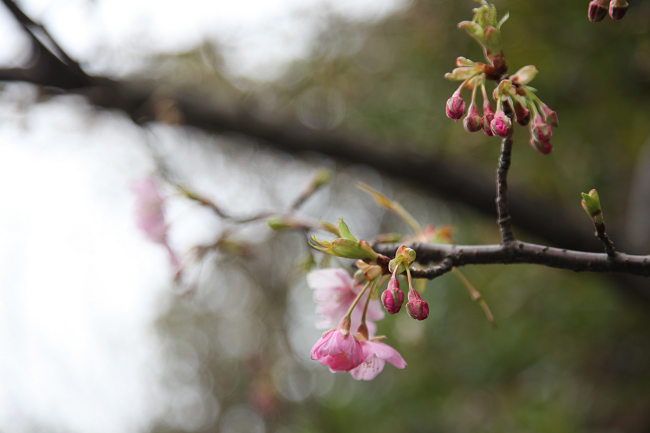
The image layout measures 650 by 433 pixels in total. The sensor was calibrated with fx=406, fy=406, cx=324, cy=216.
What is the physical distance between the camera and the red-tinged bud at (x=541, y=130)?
38 cm

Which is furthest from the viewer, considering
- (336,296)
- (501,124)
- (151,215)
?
(151,215)

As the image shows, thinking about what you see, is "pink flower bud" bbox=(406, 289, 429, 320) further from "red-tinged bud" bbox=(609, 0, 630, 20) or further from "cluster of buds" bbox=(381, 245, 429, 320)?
"red-tinged bud" bbox=(609, 0, 630, 20)

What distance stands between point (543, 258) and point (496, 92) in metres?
0.17

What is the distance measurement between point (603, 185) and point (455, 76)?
182 centimetres

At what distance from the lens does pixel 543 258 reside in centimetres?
40

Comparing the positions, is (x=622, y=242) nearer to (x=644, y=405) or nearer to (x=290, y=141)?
(x=644, y=405)

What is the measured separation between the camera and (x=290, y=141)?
1402mm

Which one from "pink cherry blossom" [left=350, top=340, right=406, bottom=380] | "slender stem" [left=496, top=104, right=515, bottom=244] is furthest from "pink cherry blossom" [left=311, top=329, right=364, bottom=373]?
"slender stem" [left=496, top=104, right=515, bottom=244]

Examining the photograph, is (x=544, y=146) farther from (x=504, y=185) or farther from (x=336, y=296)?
(x=336, y=296)

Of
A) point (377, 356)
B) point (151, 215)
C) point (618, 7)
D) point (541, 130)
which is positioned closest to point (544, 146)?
point (541, 130)

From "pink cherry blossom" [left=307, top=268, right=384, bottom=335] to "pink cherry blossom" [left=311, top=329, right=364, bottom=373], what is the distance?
0.06 meters

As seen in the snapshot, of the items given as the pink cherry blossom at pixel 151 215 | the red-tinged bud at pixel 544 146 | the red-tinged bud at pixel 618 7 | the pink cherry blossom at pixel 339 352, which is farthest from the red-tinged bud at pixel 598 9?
the pink cherry blossom at pixel 151 215

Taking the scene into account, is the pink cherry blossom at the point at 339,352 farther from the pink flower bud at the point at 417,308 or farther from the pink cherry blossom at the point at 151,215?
the pink cherry blossom at the point at 151,215

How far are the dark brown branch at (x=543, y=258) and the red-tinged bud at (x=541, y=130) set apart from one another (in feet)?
0.33
